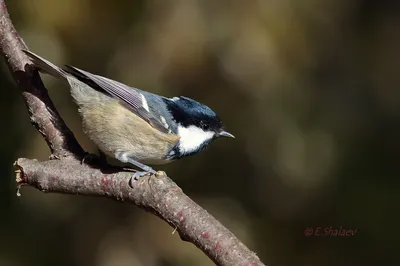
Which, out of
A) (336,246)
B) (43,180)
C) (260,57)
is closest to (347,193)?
(336,246)

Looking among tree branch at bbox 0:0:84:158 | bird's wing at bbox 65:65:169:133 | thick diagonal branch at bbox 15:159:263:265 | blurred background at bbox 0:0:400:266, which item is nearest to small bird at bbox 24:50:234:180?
bird's wing at bbox 65:65:169:133

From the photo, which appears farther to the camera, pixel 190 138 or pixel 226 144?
pixel 226 144

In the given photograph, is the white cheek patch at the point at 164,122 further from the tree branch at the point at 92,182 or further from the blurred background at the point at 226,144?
the blurred background at the point at 226,144

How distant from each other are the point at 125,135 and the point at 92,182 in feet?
1.23

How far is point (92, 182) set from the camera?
5.08 ft

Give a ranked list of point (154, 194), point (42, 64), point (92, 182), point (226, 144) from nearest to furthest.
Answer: point (154, 194) → point (92, 182) → point (42, 64) → point (226, 144)

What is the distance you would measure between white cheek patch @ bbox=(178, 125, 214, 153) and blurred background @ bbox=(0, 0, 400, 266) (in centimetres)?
76

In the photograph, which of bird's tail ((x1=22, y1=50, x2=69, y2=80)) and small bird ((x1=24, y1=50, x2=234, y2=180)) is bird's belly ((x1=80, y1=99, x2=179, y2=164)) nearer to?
small bird ((x1=24, y1=50, x2=234, y2=180))

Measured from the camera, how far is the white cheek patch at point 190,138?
1899 millimetres

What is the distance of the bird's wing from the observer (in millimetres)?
1896

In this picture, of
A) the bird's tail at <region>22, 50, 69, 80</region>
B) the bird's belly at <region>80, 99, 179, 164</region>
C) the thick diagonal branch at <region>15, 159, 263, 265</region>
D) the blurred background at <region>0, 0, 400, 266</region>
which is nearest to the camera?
the thick diagonal branch at <region>15, 159, 263, 265</region>

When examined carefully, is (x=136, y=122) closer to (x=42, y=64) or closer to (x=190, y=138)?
(x=190, y=138)

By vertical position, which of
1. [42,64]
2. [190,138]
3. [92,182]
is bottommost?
[92,182]

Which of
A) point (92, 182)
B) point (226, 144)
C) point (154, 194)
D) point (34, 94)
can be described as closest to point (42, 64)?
point (34, 94)
